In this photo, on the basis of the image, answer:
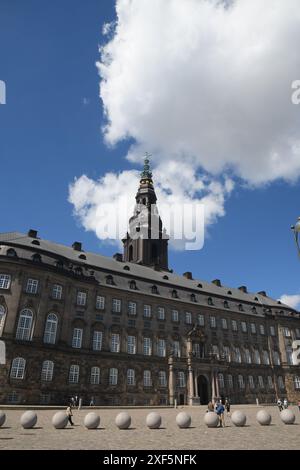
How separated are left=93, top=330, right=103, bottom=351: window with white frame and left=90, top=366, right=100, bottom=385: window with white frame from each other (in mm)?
2517

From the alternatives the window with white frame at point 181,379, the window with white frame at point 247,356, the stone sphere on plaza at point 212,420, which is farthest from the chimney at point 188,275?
the stone sphere on plaza at point 212,420

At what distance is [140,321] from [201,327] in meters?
12.7

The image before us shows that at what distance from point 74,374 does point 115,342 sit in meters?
7.36

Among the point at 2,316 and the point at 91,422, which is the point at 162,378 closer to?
the point at 2,316

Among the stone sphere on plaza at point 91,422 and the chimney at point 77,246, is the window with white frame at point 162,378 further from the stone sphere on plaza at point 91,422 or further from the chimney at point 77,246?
the stone sphere on plaza at point 91,422

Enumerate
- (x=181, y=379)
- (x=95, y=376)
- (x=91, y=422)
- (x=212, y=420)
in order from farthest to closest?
(x=181, y=379) < (x=95, y=376) < (x=212, y=420) < (x=91, y=422)

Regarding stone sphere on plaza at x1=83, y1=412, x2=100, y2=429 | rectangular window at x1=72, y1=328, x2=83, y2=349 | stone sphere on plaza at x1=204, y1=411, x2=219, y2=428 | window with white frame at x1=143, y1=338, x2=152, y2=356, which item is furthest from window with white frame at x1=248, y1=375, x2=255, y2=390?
stone sphere on plaza at x1=83, y1=412, x2=100, y2=429

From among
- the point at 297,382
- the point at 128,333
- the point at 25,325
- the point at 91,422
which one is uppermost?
the point at 128,333

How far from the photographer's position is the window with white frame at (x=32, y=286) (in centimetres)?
4178

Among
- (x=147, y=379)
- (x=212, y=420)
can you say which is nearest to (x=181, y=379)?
(x=147, y=379)

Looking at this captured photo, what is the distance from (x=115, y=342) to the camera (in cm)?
4791

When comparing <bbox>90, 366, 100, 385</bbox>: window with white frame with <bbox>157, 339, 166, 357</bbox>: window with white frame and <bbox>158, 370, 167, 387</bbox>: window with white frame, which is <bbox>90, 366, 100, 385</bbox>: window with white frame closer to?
<bbox>158, 370, 167, 387</bbox>: window with white frame
